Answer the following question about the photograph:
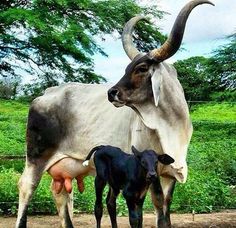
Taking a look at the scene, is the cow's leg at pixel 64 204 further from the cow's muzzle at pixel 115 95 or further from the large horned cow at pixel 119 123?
the cow's muzzle at pixel 115 95

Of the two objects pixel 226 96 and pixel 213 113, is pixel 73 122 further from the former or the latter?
pixel 213 113

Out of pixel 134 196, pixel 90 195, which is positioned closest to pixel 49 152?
pixel 134 196

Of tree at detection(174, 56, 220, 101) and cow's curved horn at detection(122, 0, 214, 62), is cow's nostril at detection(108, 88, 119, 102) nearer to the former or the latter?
cow's curved horn at detection(122, 0, 214, 62)

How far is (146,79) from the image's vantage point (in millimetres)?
5094

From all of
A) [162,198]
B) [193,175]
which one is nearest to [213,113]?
[193,175]

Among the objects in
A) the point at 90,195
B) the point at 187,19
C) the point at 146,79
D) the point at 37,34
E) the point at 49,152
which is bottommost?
the point at 90,195

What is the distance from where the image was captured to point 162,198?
5.33 m

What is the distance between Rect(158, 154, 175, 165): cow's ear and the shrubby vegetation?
362cm

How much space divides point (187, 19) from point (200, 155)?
6867 mm

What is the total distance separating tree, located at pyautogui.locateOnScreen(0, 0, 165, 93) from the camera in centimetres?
1219

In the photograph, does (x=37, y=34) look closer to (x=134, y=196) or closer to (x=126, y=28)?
(x=126, y=28)

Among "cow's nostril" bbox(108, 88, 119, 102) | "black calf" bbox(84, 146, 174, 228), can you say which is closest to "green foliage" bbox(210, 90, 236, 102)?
"black calf" bbox(84, 146, 174, 228)

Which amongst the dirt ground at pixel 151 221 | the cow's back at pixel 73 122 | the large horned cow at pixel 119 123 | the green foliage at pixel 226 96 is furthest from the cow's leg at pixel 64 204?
the green foliage at pixel 226 96

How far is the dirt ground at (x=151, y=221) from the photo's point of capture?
737 centimetres
